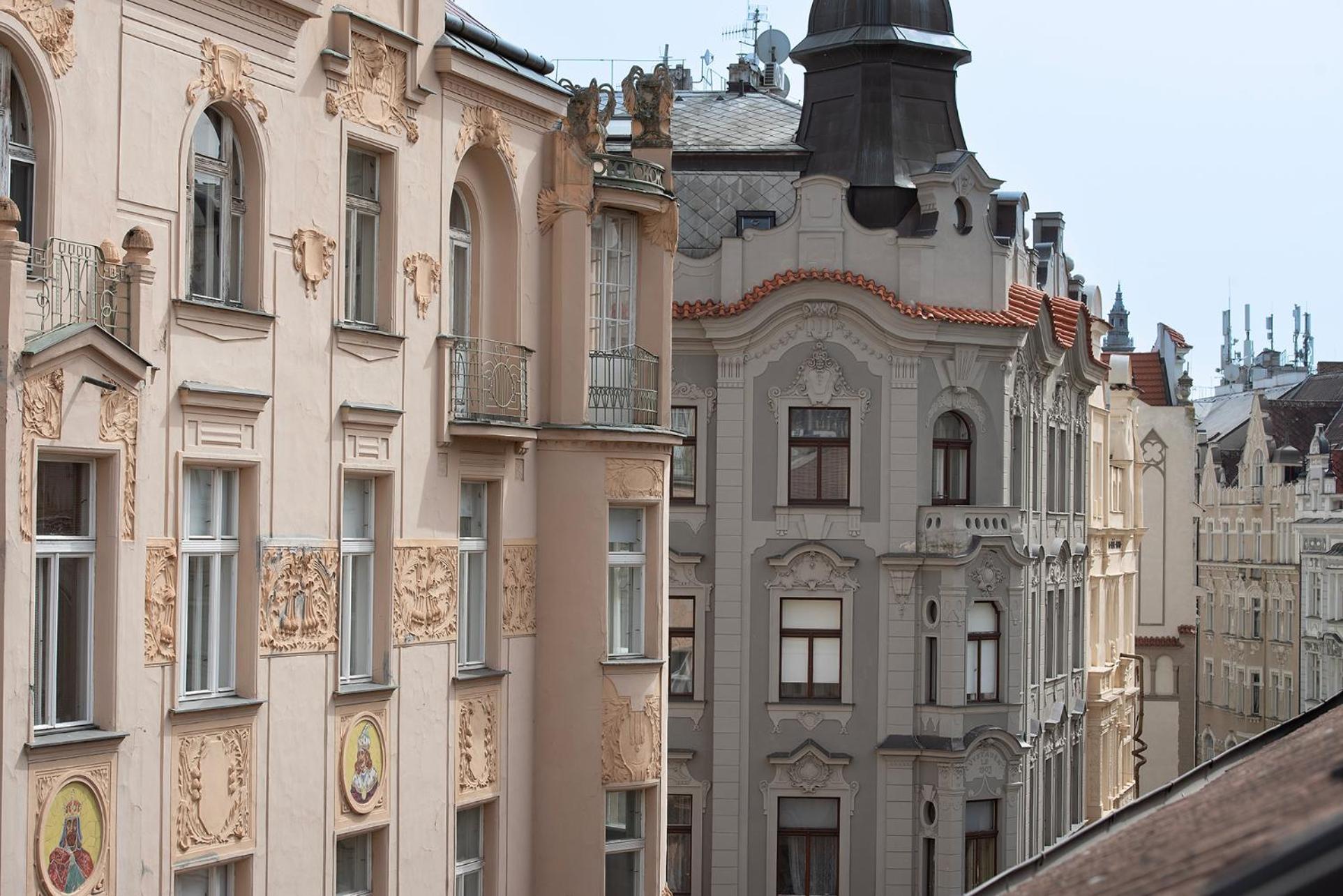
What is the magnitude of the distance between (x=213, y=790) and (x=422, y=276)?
5772mm

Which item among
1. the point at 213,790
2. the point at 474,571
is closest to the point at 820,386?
the point at 474,571

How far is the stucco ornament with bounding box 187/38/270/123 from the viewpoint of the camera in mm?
16797

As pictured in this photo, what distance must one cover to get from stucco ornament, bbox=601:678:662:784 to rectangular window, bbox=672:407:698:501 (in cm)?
1382

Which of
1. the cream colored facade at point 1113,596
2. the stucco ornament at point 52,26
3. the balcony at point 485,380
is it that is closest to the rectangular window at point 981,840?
the cream colored facade at point 1113,596

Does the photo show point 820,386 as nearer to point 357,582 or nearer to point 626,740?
Result: point 626,740

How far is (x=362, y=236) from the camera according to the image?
64.2 feet

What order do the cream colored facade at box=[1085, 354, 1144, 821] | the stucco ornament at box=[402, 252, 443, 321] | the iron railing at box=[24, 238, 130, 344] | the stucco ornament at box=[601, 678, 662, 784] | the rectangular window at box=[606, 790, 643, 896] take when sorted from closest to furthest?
the iron railing at box=[24, 238, 130, 344] → the stucco ornament at box=[402, 252, 443, 321] → the stucco ornament at box=[601, 678, 662, 784] → the rectangular window at box=[606, 790, 643, 896] → the cream colored facade at box=[1085, 354, 1144, 821]

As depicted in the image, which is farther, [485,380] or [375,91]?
[485,380]

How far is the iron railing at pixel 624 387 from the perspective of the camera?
74.2 feet

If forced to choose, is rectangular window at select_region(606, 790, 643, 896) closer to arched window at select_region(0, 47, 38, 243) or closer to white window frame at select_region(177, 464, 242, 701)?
white window frame at select_region(177, 464, 242, 701)

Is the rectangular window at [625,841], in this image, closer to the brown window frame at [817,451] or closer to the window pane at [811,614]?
the window pane at [811,614]

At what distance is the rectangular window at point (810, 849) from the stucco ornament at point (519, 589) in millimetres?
14833

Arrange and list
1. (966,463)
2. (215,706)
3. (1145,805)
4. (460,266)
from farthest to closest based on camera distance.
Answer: (966,463)
(460,266)
(215,706)
(1145,805)

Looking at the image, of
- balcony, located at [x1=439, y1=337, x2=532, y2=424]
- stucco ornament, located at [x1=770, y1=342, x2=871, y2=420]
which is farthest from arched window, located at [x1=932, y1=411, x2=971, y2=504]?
balcony, located at [x1=439, y1=337, x2=532, y2=424]
